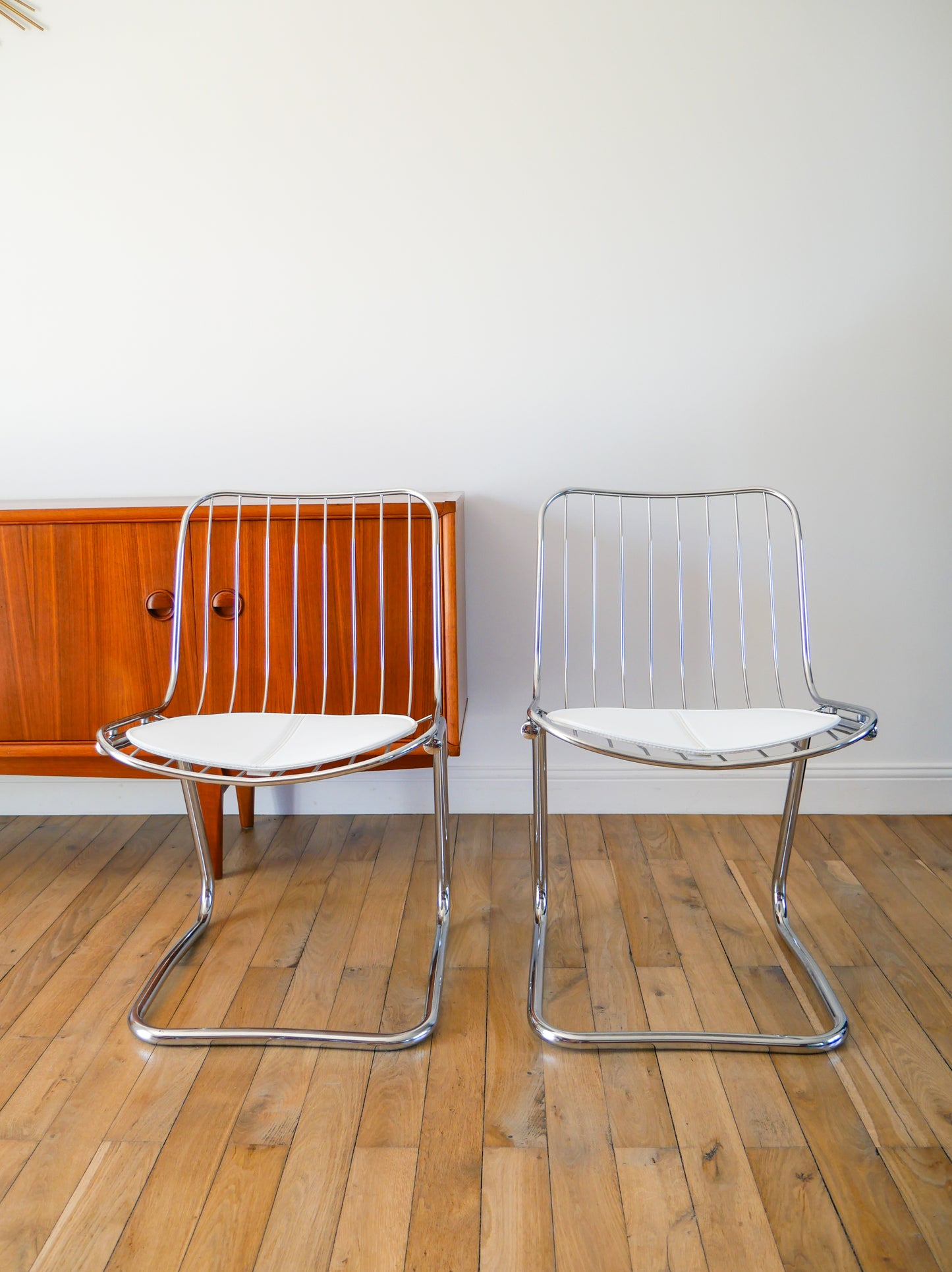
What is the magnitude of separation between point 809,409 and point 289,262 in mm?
1321

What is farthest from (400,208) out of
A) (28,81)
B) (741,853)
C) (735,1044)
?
(735,1044)

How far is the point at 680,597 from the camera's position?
1952 millimetres

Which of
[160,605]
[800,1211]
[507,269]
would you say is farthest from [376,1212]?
[507,269]

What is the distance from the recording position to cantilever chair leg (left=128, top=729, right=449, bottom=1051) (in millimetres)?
1388

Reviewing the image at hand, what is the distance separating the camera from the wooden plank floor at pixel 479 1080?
1052mm

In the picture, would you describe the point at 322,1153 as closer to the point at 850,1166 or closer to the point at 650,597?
the point at 850,1166

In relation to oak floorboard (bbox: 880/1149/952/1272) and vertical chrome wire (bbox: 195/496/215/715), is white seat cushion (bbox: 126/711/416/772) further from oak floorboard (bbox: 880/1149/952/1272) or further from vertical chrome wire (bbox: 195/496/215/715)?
oak floorboard (bbox: 880/1149/952/1272)

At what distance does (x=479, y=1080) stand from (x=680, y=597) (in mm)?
1077

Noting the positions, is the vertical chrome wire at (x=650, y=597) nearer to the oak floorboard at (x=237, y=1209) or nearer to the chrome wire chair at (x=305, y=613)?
the chrome wire chair at (x=305, y=613)

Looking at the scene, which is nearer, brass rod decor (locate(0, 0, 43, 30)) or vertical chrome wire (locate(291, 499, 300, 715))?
vertical chrome wire (locate(291, 499, 300, 715))

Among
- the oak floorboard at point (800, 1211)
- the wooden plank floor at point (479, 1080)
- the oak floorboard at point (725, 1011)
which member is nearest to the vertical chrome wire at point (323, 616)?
the wooden plank floor at point (479, 1080)

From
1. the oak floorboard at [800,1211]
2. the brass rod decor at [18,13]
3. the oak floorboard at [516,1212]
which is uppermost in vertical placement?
the brass rod decor at [18,13]

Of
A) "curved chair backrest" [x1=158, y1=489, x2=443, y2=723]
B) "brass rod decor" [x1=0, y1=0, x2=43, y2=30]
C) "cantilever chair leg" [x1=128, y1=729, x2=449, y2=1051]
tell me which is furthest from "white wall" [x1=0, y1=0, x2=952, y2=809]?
"cantilever chair leg" [x1=128, y1=729, x2=449, y2=1051]

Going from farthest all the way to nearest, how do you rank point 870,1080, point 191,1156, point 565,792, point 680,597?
point 565,792 → point 680,597 → point 870,1080 → point 191,1156
